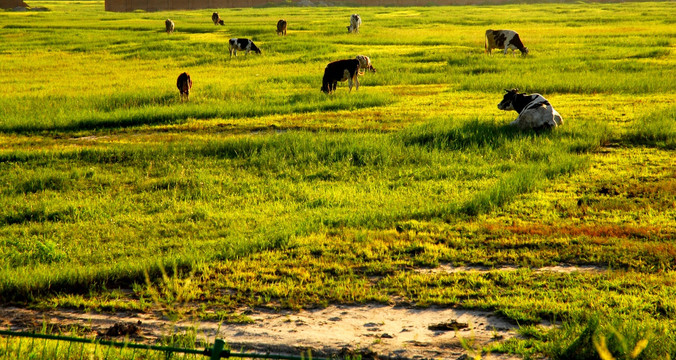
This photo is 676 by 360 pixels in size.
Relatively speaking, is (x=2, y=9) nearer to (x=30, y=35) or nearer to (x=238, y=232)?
(x=30, y=35)

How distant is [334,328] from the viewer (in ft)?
18.6

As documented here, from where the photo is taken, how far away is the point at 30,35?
3966 cm

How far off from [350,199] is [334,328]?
152 inches

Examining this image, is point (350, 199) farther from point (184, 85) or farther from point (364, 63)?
point (364, 63)

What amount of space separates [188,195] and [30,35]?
34883mm

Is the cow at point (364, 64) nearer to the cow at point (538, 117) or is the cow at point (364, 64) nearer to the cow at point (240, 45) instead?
the cow at point (240, 45)

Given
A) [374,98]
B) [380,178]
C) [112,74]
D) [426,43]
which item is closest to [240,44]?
[112,74]

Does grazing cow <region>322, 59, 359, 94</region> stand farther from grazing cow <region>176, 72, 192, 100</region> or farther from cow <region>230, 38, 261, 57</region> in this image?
cow <region>230, 38, 261, 57</region>

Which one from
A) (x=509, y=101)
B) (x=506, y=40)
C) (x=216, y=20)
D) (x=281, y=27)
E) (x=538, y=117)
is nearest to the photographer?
(x=538, y=117)

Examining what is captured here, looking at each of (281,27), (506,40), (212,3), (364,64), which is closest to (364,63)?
(364,64)

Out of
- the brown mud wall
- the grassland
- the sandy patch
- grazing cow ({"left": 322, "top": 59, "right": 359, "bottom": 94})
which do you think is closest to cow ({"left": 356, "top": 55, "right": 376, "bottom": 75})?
the grassland

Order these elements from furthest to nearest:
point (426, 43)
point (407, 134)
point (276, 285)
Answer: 1. point (426, 43)
2. point (407, 134)
3. point (276, 285)

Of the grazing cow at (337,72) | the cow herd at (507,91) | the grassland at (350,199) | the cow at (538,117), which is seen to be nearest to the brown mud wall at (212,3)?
the cow herd at (507,91)

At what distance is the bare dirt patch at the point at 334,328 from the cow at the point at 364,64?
17248 mm
